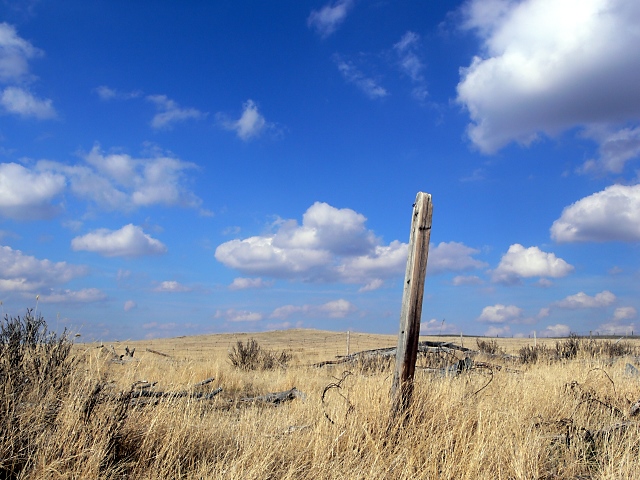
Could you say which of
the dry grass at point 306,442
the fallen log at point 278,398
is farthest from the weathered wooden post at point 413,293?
the fallen log at point 278,398

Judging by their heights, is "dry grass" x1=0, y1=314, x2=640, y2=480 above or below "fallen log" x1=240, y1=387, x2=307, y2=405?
above

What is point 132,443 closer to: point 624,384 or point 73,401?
point 73,401

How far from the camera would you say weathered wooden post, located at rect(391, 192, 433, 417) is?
5.79 m

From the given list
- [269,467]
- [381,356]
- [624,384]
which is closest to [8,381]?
[269,467]

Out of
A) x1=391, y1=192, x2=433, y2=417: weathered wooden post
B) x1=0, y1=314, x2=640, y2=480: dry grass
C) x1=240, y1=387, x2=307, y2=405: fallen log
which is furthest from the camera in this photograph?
x1=240, y1=387, x2=307, y2=405: fallen log

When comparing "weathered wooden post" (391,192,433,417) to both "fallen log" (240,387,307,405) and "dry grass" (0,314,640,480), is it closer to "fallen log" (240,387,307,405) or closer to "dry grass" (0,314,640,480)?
"dry grass" (0,314,640,480)

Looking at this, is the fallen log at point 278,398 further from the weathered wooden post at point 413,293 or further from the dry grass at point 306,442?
the weathered wooden post at point 413,293

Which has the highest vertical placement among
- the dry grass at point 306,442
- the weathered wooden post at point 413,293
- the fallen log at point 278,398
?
the weathered wooden post at point 413,293

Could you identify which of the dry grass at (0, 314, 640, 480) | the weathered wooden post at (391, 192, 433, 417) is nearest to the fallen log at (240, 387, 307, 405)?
the dry grass at (0, 314, 640, 480)

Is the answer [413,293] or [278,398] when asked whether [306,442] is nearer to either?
[413,293]

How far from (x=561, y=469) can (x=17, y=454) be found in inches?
192

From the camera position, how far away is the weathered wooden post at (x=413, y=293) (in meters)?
5.79

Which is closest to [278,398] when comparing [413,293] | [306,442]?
[306,442]

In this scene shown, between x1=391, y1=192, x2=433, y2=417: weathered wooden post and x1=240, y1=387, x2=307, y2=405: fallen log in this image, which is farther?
x1=240, y1=387, x2=307, y2=405: fallen log
